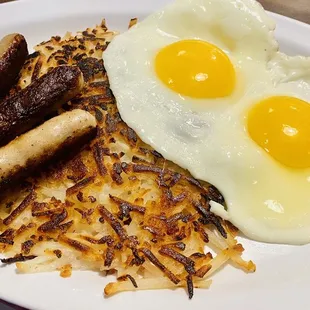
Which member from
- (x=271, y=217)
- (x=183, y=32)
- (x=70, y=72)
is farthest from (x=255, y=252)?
(x=183, y=32)

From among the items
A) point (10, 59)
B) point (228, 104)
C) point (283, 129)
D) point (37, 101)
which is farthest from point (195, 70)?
point (10, 59)

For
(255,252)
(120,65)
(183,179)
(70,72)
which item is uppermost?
(70,72)

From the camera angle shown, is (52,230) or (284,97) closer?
(52,230)

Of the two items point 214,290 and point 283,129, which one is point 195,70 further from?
point 214,290

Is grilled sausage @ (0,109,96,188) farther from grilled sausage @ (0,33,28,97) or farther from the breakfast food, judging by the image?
grilled sausage @ (0,33,28,97)

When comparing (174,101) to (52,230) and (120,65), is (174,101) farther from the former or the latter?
(52,230)

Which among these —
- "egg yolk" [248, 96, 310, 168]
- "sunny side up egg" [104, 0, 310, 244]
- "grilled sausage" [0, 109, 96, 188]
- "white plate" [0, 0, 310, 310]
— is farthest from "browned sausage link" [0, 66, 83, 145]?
"egg yolk" [248, 96, 310, 168]
